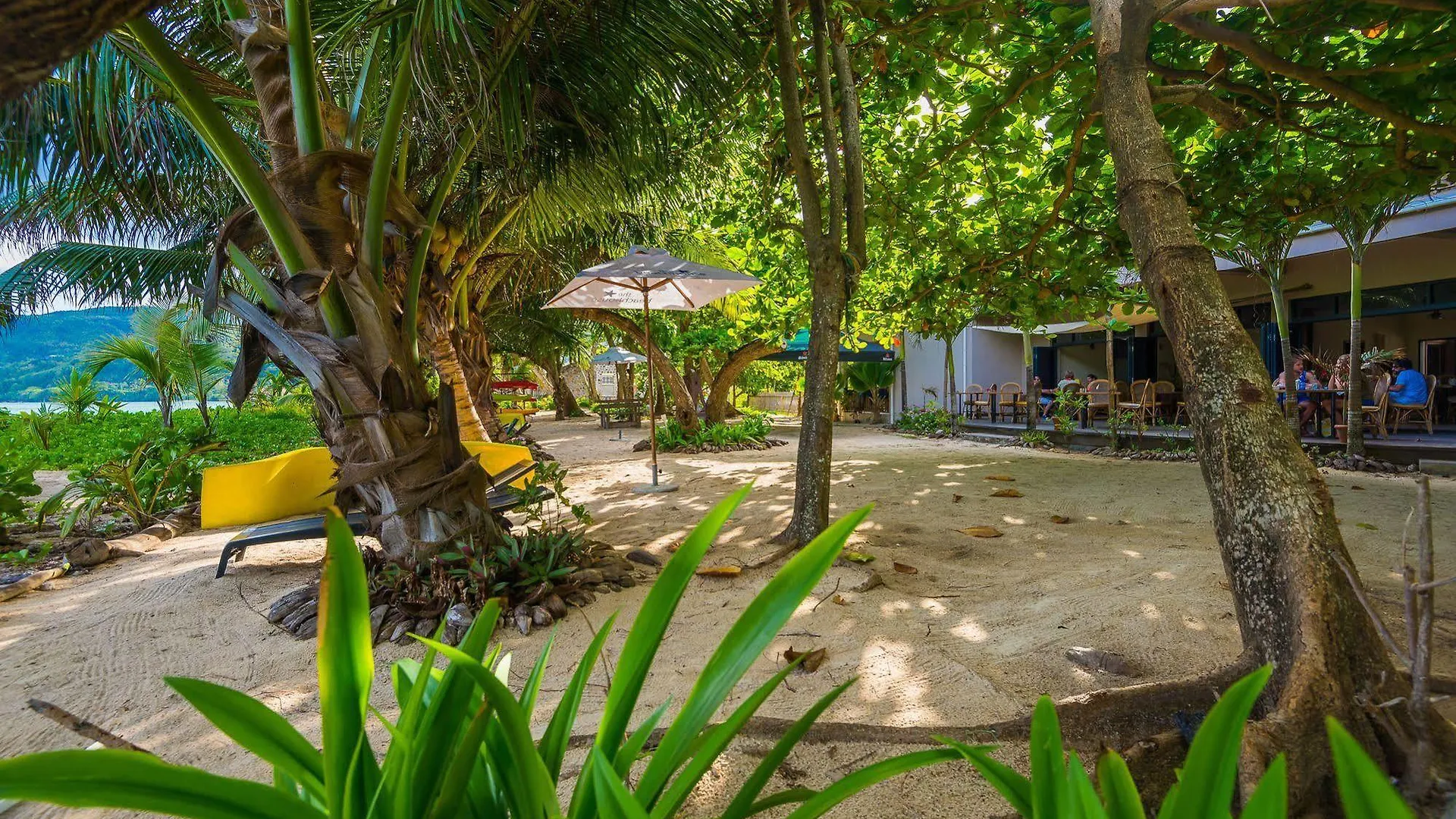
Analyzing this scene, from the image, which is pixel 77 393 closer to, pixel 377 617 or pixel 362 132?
pixel 362 132

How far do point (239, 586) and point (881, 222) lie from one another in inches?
199

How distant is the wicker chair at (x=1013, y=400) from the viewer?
13.8m

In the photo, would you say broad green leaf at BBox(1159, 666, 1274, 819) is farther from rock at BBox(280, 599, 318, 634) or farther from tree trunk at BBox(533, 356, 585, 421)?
tree trunk at BBox(533, 356, 585, 421)

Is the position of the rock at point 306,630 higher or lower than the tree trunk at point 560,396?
lower

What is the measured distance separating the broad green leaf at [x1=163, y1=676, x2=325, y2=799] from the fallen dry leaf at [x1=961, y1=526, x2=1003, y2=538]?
3.97 metres

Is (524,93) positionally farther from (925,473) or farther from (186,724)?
(925,473)

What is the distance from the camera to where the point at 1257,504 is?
59.2 inches

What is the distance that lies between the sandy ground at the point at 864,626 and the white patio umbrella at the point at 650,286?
2.27 metres

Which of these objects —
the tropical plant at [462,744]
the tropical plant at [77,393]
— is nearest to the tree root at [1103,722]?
the tropical plant at [462,744]

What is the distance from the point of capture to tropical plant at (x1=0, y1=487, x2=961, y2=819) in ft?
2.38

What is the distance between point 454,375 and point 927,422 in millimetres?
10671

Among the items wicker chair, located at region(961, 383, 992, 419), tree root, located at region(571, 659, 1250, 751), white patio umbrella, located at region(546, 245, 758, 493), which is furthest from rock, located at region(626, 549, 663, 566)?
wicker chair, located at region(961, 383, 992, 419)

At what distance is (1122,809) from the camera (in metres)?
0.78

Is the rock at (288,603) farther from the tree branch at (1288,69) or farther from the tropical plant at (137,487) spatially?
the tree branch at (1288,69)
